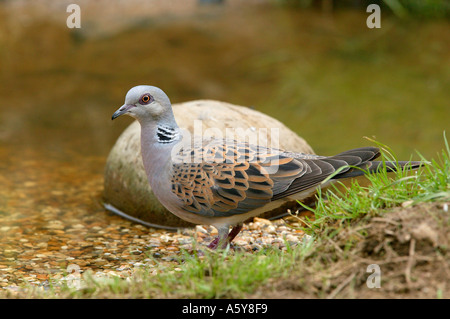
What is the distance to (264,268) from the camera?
341 centimetres

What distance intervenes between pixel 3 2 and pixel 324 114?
837cm

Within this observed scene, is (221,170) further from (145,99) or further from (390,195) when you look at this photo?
(390,195)

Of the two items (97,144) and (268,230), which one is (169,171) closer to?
(268,230)

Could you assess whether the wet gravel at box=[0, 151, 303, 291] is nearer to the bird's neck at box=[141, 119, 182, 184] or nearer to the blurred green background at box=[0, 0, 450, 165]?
the bird's neck at box=[141, 119, 182, 184]

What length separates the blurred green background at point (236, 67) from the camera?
7898 millimetres

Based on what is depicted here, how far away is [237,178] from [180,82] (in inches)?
219

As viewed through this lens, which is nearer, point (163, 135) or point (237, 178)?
point (237, 178)

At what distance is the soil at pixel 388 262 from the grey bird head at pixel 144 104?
1.58 m

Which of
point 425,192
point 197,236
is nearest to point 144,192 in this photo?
point 197,236

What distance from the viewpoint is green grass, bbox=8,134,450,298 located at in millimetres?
3336
